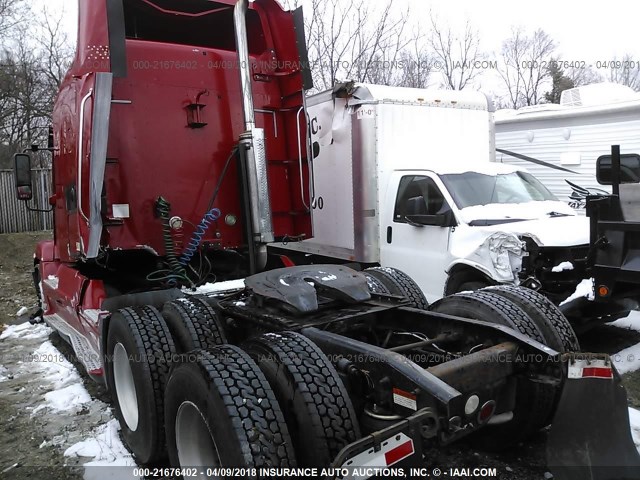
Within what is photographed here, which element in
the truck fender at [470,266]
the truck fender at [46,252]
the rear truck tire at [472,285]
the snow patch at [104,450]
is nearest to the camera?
the snow patch at [104,450]

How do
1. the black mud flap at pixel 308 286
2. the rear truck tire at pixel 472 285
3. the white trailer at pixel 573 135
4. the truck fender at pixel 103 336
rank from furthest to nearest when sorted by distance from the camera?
the white trailer at pixel 573 135 < the rear truck tire at pixel 472 285 < the truck fender at pixel 103 336 < the black mud flap at pixel 308 286

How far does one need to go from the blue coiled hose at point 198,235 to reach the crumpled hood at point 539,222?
106 inches

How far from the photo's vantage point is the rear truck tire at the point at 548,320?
3.35m

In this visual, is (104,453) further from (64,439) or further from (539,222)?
(539,222)

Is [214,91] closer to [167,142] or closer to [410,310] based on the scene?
[167,142]

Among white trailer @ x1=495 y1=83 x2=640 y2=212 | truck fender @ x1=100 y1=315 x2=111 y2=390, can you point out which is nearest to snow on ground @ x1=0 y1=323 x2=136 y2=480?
truck fender @ x1=100 y1=315 x2=111 y2=390

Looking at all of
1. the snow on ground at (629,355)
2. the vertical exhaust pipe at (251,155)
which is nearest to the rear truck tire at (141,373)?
the vertical exhaust pipe at (251,155)

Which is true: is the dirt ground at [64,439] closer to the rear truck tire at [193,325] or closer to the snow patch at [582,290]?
the snow patch at [582,290]

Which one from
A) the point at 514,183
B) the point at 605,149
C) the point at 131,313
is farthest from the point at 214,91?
the point at 605,149

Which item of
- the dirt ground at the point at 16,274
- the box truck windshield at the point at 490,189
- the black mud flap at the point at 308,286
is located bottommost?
the dirt ground at the point at 16,274

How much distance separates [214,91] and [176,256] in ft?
5.26

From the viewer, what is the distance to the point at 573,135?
9539 millimetres

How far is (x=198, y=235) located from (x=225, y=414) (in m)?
2.71

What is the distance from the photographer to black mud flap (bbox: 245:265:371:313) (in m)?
3.30
